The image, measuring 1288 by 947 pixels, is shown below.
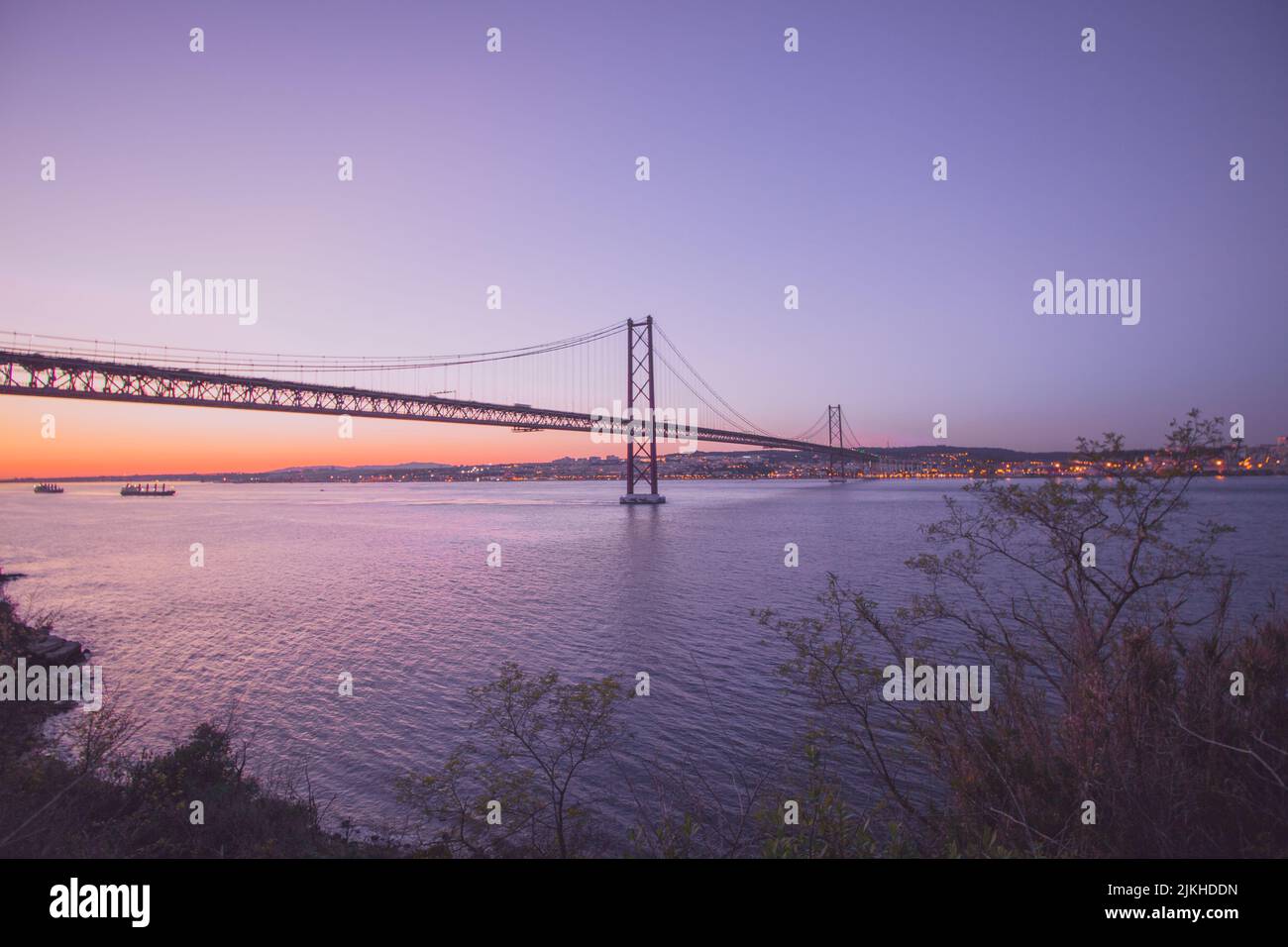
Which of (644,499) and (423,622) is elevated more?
(644,499)

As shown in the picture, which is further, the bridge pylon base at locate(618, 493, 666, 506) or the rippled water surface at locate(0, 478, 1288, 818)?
the bridge pylon base at locate(618, 493, 666, 506)

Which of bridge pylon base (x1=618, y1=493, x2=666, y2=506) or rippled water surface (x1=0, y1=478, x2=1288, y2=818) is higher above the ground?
bridge pylon base (x1=618, y1=493, x2=666, y2=506)

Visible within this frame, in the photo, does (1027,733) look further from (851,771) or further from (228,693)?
(228,693)

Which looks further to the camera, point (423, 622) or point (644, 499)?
point (644, 499)

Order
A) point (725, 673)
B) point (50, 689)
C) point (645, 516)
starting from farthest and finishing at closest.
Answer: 1. point (645, 516)
2. point (725, 673)
3. point (50, 689)

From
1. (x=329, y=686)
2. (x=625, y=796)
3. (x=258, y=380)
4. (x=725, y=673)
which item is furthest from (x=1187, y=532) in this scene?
(x=258, y=380)

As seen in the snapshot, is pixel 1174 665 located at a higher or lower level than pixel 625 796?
higher

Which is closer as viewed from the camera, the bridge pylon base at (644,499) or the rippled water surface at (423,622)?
the rippled water surface at (423,622)

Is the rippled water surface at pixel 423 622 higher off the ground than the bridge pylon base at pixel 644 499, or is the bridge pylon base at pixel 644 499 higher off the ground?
the bridge pylon base at pixel 644 499
